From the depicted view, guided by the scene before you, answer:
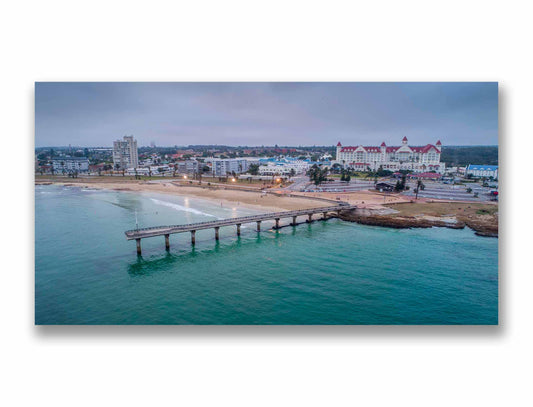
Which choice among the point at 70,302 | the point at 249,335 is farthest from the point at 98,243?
the point at 249,335

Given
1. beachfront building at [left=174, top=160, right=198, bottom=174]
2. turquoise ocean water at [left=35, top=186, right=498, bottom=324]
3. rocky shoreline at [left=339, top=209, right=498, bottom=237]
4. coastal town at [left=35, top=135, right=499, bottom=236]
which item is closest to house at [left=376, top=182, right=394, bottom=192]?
coastal town at [left=35, top=135, right=499, bottom=236]

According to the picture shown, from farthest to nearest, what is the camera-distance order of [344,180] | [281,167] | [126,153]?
[126,153], [281,167], [344,180]

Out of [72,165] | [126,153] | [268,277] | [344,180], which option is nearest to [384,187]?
[344,180]

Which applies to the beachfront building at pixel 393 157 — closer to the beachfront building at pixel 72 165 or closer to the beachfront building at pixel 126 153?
the beachfront building at pixel 126 153


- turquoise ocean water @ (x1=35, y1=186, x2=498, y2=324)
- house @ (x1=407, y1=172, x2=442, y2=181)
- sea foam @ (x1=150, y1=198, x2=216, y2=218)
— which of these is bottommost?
turquoise ocean water @ (x1=35, y1=186, x2=498, y2=324)

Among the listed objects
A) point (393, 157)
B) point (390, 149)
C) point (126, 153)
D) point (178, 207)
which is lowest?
point (178, 207)

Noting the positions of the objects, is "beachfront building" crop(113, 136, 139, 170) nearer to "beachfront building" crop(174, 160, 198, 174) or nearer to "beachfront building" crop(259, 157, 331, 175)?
"beachfront building" crop(174, 160, 198, 174)

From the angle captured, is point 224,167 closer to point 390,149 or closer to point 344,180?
point 344,180
